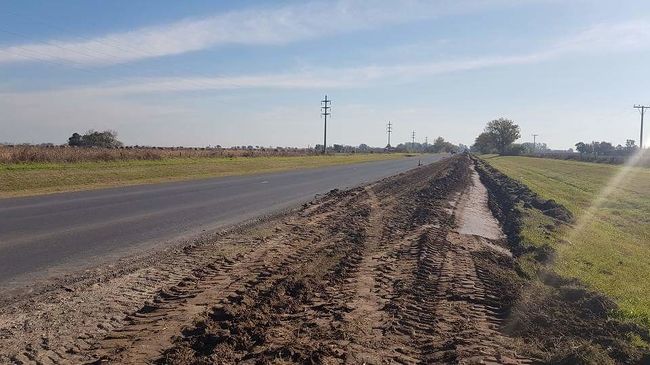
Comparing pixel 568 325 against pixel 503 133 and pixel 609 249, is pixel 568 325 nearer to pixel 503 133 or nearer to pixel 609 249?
pixel 609 249

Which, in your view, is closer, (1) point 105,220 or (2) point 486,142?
(1) point 105,220

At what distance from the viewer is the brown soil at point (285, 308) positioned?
5.50 meters

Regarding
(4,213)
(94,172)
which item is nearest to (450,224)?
(4,213)

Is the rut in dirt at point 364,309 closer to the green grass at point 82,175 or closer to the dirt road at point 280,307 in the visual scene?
the dirt road at point 280,307

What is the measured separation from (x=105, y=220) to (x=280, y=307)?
8.83 meters

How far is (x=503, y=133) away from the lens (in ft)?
551

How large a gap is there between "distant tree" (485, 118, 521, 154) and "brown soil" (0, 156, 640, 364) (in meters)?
163

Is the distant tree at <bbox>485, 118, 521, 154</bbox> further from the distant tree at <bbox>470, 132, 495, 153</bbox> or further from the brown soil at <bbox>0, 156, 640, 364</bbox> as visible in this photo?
the brown soil at <bbox>0, 156, 640, 364</bbox>

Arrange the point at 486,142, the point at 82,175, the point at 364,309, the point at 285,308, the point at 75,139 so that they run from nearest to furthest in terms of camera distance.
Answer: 1. the point at 285,308
2. the point at 364,309
3. the point at 82,175
4. the point at 75,139
5. the point at 486,142

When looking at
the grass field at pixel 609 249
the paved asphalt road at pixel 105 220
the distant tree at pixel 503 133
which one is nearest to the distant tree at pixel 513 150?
the distant tree at pixel 503 133

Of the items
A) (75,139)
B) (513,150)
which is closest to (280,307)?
(75,139)

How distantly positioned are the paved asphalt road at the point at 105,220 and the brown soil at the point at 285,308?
3.50 feet

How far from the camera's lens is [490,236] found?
14.8 m

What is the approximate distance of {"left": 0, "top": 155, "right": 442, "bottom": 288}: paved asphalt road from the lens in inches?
378
